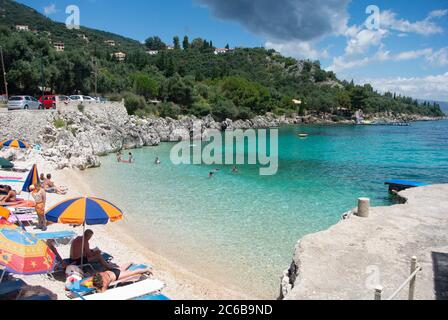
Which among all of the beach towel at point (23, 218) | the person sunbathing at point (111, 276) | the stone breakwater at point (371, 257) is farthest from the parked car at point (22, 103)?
the stone breakwater at point (371, 257)

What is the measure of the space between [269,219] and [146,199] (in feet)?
21.7

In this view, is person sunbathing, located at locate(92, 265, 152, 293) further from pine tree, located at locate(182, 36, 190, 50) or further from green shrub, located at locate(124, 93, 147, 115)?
pine tree, located at locate(182, 36, 190, 50)

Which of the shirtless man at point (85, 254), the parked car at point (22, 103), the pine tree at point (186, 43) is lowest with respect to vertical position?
the shirtless man at point (85, 254)

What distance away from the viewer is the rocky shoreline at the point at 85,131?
25.2m

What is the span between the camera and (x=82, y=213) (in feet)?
24.2

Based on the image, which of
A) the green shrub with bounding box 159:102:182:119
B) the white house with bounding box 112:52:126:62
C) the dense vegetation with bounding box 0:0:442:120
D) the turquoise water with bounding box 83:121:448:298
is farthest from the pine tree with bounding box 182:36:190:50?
the turquoise water with bounding box 83:121:448:298

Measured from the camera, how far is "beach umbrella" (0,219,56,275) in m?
5.73

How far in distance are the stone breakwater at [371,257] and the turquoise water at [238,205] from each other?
1854mm

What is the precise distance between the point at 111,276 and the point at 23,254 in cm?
213

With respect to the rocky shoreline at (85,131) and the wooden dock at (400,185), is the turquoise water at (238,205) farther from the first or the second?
the rocky shoreline at (85,131)

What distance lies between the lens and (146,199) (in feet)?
58.5

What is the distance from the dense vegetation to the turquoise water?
21685mm

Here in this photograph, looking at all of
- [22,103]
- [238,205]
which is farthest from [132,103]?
[238,205]

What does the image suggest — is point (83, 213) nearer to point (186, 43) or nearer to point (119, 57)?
point (119, 57)
